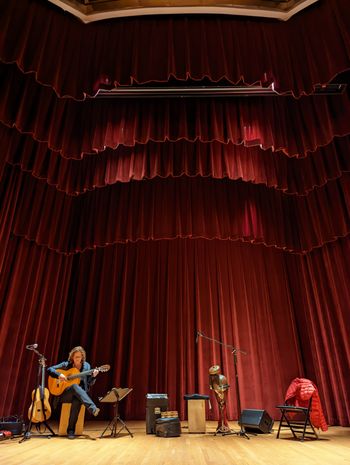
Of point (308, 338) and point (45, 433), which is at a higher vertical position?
point (308, 338)

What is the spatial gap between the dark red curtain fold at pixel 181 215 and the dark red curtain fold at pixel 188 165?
1.64 feet

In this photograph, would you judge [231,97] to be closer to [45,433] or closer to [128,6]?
[128,6]

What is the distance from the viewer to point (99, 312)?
6699 millimetres

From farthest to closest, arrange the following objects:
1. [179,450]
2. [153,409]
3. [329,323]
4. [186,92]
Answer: [329,323] < [186,92] < [153,409] < [179,450]

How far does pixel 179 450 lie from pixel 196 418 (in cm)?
124

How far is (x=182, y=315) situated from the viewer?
6.66m

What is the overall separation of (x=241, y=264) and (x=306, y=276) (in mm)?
1231

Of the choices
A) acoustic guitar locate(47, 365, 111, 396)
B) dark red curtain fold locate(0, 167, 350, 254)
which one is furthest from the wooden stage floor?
dark red curtain fold locate(0, 167, 350, 254)

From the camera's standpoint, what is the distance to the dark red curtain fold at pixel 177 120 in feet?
14.1

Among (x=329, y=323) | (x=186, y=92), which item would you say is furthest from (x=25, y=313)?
(x=329, y=323)

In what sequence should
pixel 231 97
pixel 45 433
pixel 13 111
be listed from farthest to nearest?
pixel 231 97 → pixel 45 433 → pixel 13 111

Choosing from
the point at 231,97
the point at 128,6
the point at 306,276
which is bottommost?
the point at 306,276

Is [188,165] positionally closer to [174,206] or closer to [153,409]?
[174,206]

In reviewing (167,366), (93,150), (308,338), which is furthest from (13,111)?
(308,338)
